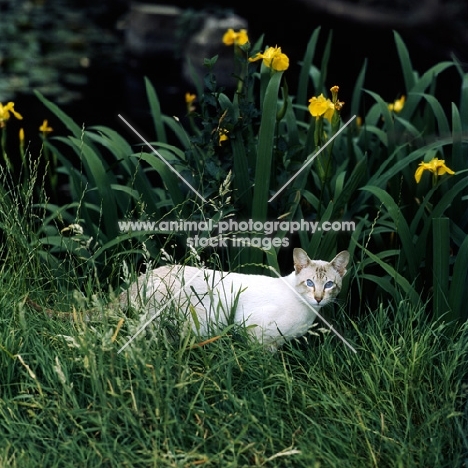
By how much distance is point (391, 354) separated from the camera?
2.84 metres

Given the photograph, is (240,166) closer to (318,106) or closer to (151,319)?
Result: (318,106)

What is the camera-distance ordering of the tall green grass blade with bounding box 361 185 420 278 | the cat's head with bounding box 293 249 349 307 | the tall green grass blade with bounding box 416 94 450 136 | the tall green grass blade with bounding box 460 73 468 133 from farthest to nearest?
1. the tall green grass blade with bounding box 460 73 468 133
2. the tall green grass blade with bounding box 416 94 450 136
3. the tall green grass blade with bounding box 361 185 420 278
4. the cat's head with bounding box 293 249 349 307

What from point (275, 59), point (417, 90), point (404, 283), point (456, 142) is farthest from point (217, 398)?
point (417, 90)

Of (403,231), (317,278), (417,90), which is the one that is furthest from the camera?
(417,90)

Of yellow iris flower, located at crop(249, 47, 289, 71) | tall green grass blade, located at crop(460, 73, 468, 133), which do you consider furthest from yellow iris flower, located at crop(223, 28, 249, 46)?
tall green grass blade, located at crop(460, 73, 468, 133)

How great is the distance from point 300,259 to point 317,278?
0.09 meters

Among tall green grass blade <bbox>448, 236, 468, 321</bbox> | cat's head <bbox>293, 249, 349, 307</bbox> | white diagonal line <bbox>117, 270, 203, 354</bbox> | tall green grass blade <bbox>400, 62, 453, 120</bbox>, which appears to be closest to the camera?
white diagonal line <bbox>117, 270, 203, 354</bbox>

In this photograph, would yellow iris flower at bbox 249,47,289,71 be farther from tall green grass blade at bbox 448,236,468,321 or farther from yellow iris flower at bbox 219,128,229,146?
tall green grass blade at bbox 448,236,468,321

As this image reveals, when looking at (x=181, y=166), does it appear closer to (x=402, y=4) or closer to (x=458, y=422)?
(x=458, y=422)

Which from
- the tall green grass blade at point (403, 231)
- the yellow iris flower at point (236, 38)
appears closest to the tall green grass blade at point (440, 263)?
the tall green grass blade at point (403, 231)

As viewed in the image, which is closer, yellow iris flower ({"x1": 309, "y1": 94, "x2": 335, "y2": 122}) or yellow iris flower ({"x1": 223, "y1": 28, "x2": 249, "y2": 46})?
yellow iris flower ({"x1": 309, "y1": 94, "x2": 335, "y2": 122})

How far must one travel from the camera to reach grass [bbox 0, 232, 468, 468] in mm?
2453

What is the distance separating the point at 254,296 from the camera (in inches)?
114

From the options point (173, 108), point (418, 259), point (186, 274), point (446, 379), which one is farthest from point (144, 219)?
point (173, 108)
